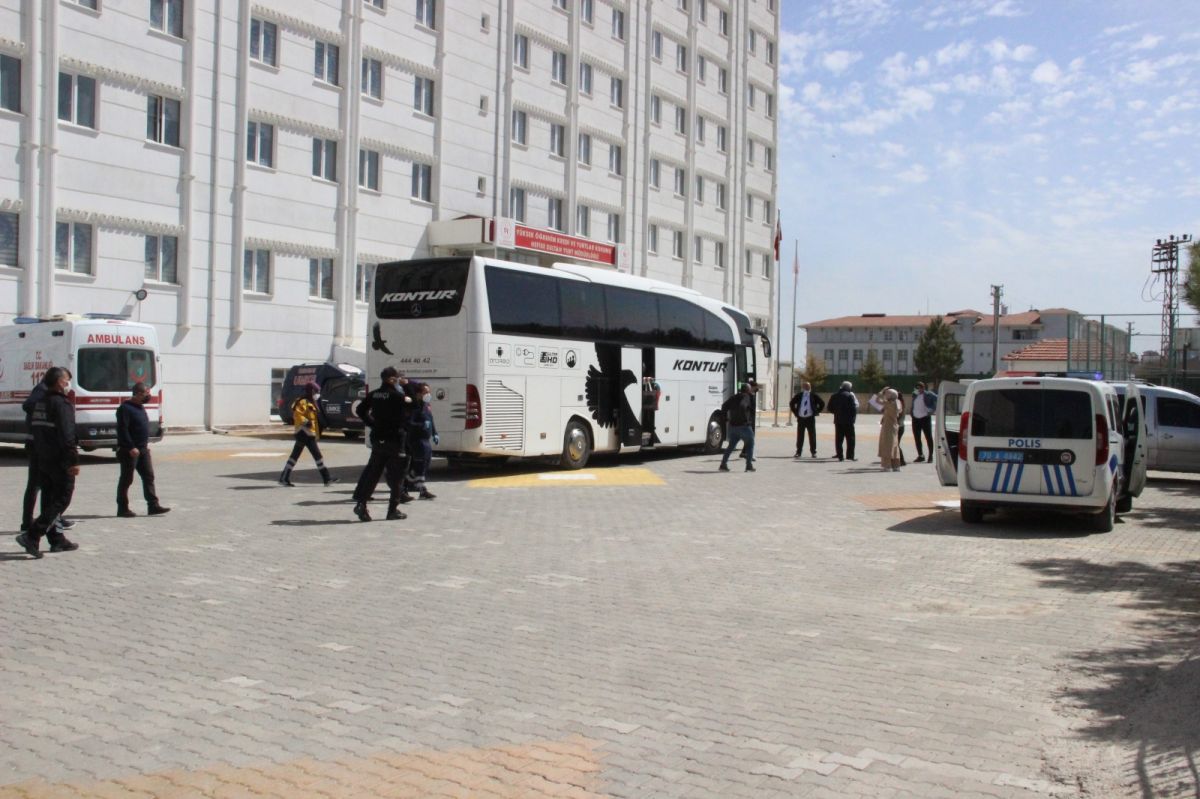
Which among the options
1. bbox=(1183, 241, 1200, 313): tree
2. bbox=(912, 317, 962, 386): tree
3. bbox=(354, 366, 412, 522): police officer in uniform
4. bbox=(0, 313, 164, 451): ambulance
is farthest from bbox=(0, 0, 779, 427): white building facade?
bbox=(912, 317, 962, 386): tree

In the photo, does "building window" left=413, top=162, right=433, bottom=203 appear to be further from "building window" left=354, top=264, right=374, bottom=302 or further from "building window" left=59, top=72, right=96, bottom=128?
"building window" left=59, top=72, right=96, bottom=128

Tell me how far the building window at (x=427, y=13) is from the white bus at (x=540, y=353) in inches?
750

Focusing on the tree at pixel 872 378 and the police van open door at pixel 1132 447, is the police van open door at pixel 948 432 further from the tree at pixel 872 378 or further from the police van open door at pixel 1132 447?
the tree at pixel 872 378

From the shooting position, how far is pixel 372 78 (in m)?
37.3

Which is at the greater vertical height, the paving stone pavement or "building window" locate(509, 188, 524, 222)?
"building window" locate(509, 188, 524, 222)

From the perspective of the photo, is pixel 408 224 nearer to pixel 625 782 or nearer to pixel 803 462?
pixel 803 462

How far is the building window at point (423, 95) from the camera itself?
38969 mm

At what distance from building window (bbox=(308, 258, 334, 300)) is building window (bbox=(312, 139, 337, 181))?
2693 millimetres

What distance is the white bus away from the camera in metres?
18.8

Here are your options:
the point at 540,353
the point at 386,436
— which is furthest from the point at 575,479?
the point at 386,436

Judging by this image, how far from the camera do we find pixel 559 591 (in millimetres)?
9094

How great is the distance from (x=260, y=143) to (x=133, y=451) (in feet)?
73.2

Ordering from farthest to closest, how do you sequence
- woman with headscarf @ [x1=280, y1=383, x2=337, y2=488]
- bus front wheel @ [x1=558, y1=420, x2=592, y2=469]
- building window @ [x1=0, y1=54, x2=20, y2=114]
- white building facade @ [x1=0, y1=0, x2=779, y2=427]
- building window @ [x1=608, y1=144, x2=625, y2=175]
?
building window @ [x1=608, y1=144, x2=625, y2=175]
white building facade @ [x1=0, y1=0, x2=779, y2=427]
building window @ [x1=0, y1=54, x2=20, y2=114]
bus front wheel @ [x1=558, y1=420, x2=592, y2=469]
woman with headscarf @ [x1=280, y1=383, x2=337, y2=488]

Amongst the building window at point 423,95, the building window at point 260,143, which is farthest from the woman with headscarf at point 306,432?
the building window at point 423,95
